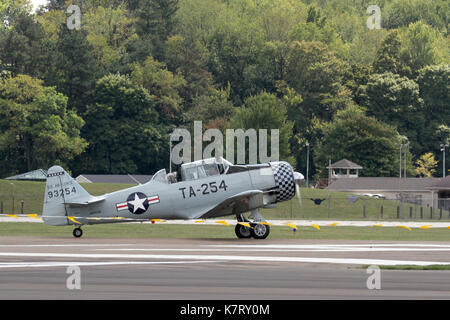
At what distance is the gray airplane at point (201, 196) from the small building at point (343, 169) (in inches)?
3010

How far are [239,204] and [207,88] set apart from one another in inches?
4115

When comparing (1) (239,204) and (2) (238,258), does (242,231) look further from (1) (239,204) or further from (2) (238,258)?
(2) (238,258)

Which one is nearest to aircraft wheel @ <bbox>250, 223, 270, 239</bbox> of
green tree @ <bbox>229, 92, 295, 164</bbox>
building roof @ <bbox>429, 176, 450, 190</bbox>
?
building roof @ <bbox>429, 176, 450, 190</bbox>

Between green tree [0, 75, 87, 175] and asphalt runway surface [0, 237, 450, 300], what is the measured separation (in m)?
78.8

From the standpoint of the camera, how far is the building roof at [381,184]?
98.0 meters

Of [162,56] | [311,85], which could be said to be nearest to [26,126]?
[162,56]

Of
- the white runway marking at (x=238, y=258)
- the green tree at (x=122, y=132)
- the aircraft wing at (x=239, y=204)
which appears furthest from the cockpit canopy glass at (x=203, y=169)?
the green tree at (x=122, y=132)

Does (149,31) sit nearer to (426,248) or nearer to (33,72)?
(33,72)

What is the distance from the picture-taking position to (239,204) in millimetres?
30359

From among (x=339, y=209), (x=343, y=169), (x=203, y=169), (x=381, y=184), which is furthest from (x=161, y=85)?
(x=203, y=169)

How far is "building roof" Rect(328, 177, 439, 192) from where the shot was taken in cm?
9800

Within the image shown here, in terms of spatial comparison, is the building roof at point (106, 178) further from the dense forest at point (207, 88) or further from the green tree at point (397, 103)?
the green tree at point (397, 103)

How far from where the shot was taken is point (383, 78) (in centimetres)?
12419
